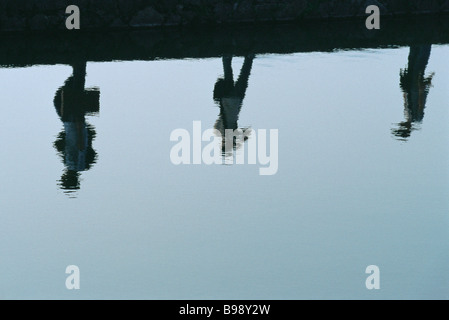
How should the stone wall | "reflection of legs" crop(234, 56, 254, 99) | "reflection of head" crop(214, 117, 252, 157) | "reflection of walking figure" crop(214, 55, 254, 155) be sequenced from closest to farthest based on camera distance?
1. "reflection of head" crop(214, 117, 252, 157)
2. "reflection of walking figure" crop(214, 55, 254, 155)
3. "reflection of legs" crop(234, 56, 254, 99)
4. the stone wall

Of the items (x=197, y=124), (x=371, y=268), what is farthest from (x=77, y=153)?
(x=371, y=268)

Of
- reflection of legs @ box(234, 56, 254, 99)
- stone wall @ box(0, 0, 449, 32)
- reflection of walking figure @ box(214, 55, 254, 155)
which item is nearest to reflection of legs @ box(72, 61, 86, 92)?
reflection of walking figure @ box(214, 55, 254, 155)

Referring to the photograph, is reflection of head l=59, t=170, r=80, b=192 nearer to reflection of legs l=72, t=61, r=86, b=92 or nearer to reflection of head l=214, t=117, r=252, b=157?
reflection of head l=214, t=117, r=252, b=157

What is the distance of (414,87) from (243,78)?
6.67 ft

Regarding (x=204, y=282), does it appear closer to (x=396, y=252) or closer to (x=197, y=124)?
(x=396, y=252)

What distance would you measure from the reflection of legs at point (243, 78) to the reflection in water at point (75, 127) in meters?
1.59

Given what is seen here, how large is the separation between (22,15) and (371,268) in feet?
35.8

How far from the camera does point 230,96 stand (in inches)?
464

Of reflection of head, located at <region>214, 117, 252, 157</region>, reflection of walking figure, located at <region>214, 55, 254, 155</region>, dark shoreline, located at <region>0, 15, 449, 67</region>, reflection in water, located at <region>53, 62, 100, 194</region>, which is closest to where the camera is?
reflection in water, located at <region>53, 62, 100, 194</region>

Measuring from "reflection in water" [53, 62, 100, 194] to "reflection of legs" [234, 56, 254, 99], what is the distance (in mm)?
1585

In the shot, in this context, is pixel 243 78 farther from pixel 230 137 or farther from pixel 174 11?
pixel 174 11

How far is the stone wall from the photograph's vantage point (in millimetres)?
16422

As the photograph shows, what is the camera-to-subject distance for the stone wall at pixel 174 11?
16422 mm

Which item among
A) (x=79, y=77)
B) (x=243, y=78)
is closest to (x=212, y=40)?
(x=243, y=78)
